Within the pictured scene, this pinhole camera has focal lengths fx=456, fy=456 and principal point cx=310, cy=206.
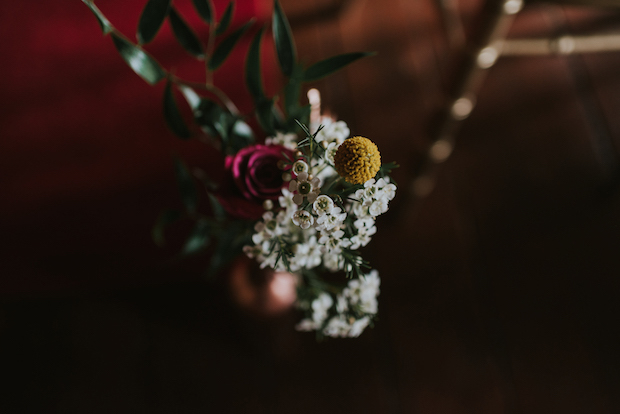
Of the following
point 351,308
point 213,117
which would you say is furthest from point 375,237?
point 213,117

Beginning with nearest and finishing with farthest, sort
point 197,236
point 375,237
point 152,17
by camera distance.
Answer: point 152,17, point 197,236, point 375,237

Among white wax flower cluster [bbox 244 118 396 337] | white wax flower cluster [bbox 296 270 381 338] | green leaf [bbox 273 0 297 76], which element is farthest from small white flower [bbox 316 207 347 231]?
green leaf [bbox 273 0 297 76]

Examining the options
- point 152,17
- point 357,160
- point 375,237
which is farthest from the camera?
point 375,237

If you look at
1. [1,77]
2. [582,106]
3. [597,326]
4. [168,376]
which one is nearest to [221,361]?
[168,376]

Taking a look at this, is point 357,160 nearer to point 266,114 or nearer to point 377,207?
point 377,207

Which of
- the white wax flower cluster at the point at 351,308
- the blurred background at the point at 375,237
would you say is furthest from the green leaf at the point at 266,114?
the blurred background at the point at 375,237

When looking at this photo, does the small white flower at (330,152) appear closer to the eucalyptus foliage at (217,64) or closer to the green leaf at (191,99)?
the eucalyptus foliage at (217,64)
